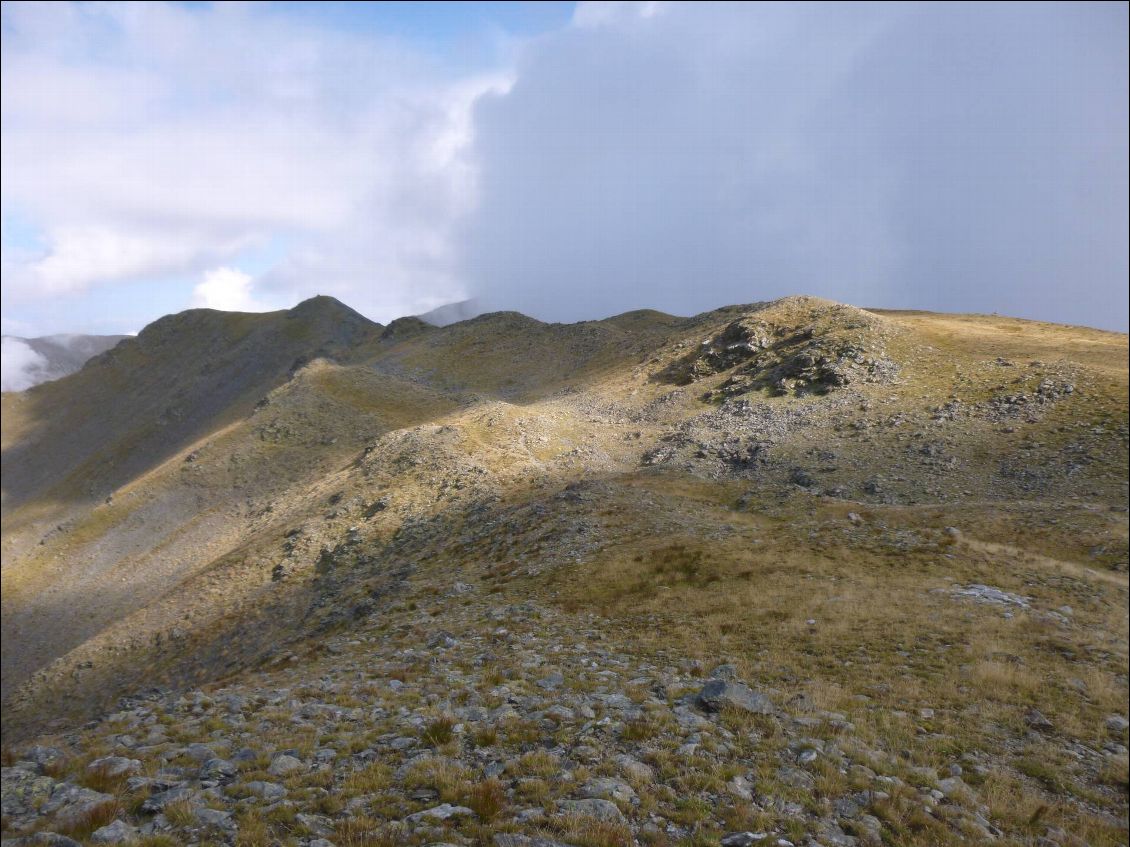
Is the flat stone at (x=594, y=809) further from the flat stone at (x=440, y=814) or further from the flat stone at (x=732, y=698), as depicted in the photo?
the flat stone at (x=732, y=698)

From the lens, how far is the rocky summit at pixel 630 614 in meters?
9.48

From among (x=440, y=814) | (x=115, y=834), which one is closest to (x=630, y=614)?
(x=440, y=814)

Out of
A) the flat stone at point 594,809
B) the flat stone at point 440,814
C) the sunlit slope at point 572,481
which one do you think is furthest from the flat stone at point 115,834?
the sunlit slope at point 572,481

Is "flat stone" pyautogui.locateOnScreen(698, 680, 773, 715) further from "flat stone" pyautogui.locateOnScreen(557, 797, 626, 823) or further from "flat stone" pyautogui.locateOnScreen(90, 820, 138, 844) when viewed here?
"flat stone" pyautogui.locateOnScreen(90, 820, 138, 844)

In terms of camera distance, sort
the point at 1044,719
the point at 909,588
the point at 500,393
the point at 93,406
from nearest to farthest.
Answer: the point at 1044,719
the point at 909,588
the point at 500,393
the point at 93,406

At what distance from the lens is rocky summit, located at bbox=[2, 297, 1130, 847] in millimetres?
9477

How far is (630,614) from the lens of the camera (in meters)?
20.7

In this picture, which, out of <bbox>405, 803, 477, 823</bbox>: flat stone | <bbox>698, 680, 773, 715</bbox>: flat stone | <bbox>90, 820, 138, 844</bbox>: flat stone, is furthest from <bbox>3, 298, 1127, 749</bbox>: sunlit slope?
<bbox>90, 820, 138, 844</bbox>: flat stone

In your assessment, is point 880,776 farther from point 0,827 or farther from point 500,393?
point 500,393

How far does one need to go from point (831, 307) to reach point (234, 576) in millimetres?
65383

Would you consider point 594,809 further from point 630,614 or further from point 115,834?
point 630,614

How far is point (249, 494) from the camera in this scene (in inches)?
2311

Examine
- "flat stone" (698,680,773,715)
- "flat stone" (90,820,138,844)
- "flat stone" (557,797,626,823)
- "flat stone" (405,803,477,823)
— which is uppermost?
"flat stone" (90,820,138,844)

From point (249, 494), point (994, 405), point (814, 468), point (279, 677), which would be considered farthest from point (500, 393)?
point (279, 677)
